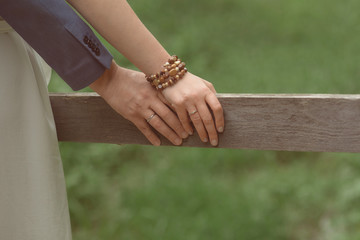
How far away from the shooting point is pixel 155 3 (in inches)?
205

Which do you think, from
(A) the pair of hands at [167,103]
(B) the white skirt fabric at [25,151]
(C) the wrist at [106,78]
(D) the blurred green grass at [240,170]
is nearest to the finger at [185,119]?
(A) the pair of hands at [167,103]

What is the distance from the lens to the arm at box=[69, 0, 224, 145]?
116cm

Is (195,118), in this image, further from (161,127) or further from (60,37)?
(60,37)

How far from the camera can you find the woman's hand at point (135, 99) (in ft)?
4.03

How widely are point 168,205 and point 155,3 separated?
2.85 meters

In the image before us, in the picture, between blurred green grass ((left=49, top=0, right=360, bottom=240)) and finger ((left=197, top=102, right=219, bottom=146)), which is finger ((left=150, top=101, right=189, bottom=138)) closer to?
finger ((left=197, top=102, right=219, bottom=146))

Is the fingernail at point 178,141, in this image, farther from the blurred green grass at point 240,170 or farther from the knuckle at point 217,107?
the blurred green grass at point 240,170

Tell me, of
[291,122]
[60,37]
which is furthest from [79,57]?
[291,122]

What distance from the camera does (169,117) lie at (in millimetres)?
1240

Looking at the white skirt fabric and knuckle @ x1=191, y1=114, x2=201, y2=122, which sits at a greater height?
the white skirt fabric

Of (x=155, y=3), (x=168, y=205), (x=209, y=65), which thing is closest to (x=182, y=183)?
(x=168, y=205)

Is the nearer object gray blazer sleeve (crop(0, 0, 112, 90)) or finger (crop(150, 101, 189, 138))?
gray blazer sleeve (crop(0, 0, 112, 90))

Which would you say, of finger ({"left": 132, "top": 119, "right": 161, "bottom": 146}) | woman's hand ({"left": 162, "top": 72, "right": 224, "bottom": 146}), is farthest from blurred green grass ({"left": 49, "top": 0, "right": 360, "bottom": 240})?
woman's hand ({"left": 162, "top": 72, "right": 224, "bottom": 146})

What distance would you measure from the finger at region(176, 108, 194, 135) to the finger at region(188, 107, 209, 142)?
18mm
